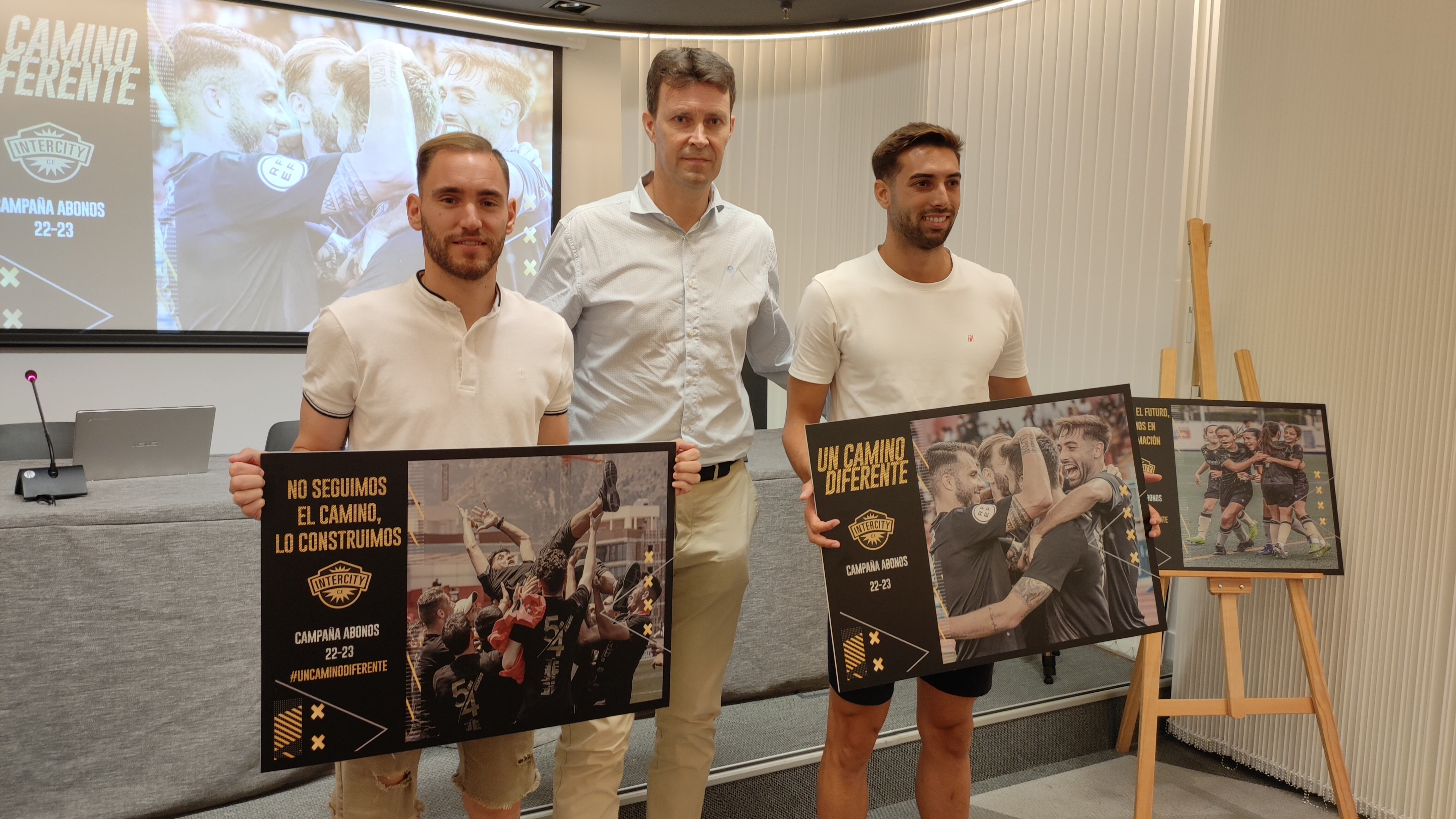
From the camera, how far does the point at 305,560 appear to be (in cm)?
141

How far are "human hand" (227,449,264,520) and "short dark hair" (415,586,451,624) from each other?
26 cm

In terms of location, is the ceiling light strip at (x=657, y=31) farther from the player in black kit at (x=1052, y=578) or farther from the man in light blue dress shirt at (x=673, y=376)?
the player in black kit at (x=1052, y=578)

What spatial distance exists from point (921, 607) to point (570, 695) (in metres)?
0.64

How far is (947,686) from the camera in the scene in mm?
1974

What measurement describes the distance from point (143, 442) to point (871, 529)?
210 cm

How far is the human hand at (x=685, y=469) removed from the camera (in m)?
1.67

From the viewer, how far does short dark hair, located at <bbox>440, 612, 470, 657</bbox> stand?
4.88ft

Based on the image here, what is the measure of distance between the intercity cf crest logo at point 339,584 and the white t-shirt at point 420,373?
22 cm

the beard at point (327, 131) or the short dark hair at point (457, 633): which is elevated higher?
the beard at point (327, 131)

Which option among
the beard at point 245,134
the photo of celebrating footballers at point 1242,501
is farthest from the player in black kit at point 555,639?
the beard at point 245,134

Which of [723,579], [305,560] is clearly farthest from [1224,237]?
[305,560]

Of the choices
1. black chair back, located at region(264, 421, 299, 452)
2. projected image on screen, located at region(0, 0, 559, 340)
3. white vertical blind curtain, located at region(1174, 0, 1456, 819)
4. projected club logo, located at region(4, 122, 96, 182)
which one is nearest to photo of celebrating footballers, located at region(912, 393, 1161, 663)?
white vertical blind curtain, located at region(1174, 0, 1456, 819)

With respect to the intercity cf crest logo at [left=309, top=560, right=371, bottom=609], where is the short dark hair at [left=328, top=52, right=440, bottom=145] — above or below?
above

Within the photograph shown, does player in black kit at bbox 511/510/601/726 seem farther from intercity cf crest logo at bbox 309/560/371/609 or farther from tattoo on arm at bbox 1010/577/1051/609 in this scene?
tattoo on arm at bbox 1010/577/1051/609
